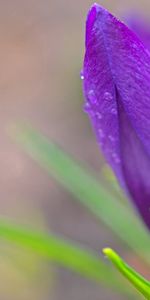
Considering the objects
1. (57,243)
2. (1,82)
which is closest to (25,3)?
(1,82)

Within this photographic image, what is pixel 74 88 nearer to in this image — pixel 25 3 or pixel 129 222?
pixel 25 3

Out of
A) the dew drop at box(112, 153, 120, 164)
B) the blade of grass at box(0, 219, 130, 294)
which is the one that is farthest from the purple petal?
the blade of grass at box(0, 219, 130, 294)

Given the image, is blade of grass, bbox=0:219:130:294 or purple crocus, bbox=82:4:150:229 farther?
blade of grass, bbox=0:219:130:294

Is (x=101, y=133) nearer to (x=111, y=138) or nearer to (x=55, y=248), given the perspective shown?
Answer: (x=111, y=138)

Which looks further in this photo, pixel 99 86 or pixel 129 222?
pixel 129 222

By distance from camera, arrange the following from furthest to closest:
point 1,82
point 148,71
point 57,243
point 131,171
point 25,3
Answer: point 25,3, point 1,82, point 57,243, point 131,171, point 148,71

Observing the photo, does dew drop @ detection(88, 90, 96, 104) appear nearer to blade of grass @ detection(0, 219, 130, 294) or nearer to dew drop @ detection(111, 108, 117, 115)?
dew drop @ detection(111, 108, 117, 115)
